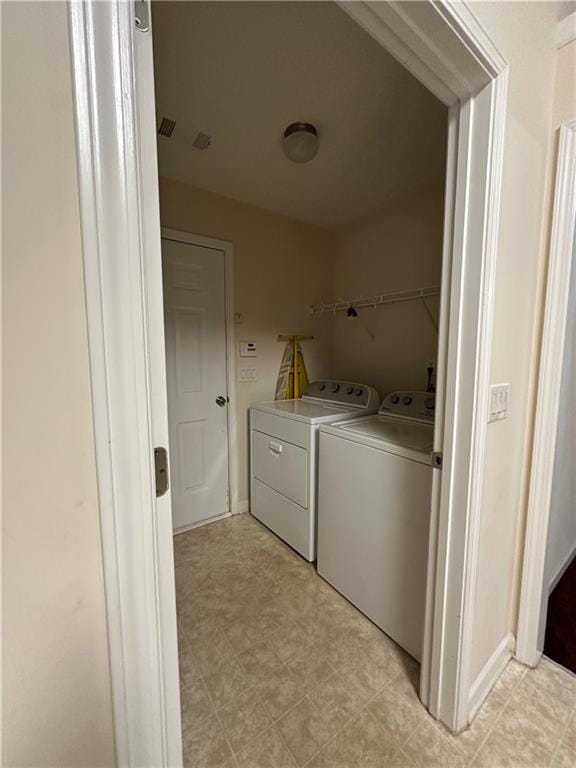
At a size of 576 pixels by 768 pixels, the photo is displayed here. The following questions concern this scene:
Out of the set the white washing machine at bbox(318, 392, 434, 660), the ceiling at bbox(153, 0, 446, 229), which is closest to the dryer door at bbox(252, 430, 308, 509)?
the white washing machine at bbox(318, 392, 434, 660)

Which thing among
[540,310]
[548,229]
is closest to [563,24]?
[548,229]

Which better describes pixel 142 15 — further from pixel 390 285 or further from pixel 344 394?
pixel 390 285

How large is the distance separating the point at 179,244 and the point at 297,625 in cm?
237

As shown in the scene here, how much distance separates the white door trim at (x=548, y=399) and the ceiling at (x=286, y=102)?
2.41ft

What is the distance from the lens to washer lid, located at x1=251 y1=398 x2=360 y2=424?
195 centimetres

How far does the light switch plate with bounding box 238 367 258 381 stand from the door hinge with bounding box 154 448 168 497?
2025mm

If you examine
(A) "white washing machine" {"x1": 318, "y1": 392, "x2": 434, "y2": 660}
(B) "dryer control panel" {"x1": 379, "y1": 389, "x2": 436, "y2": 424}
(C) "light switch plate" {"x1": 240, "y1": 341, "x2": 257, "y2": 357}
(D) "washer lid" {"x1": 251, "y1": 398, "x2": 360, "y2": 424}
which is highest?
(C) "light switch plate" {"x1": 240, "y1": 341, "x2": 257, "y2": 357}

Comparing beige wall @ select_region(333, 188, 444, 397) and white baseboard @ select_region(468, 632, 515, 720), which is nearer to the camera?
white baseboard @ select_region(468, 632, 515, 720)

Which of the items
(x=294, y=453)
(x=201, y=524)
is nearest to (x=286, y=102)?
(x=294, y=453)

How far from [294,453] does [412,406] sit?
2.55 ft

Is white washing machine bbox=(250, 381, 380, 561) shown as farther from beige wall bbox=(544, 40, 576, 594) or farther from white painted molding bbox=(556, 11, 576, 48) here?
white painted molding bbox=(556, 11, 576, 48)

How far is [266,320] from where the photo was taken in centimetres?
268

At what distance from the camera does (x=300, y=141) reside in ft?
5.41

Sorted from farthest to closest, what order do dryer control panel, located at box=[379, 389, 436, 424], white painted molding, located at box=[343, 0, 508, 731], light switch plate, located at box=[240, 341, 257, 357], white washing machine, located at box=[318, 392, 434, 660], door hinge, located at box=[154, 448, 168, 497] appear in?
light switch plate, located at box=[240, 341, 257, 357] → dryer control panel, located at box=[379, 389, 436, 424] → white washing machine, located at box=[318, 392, 434, 660] → white painted molding, located at box=[343, 0, 508, 731] → door hinge, located at box=[154, 448, 168, 497]
